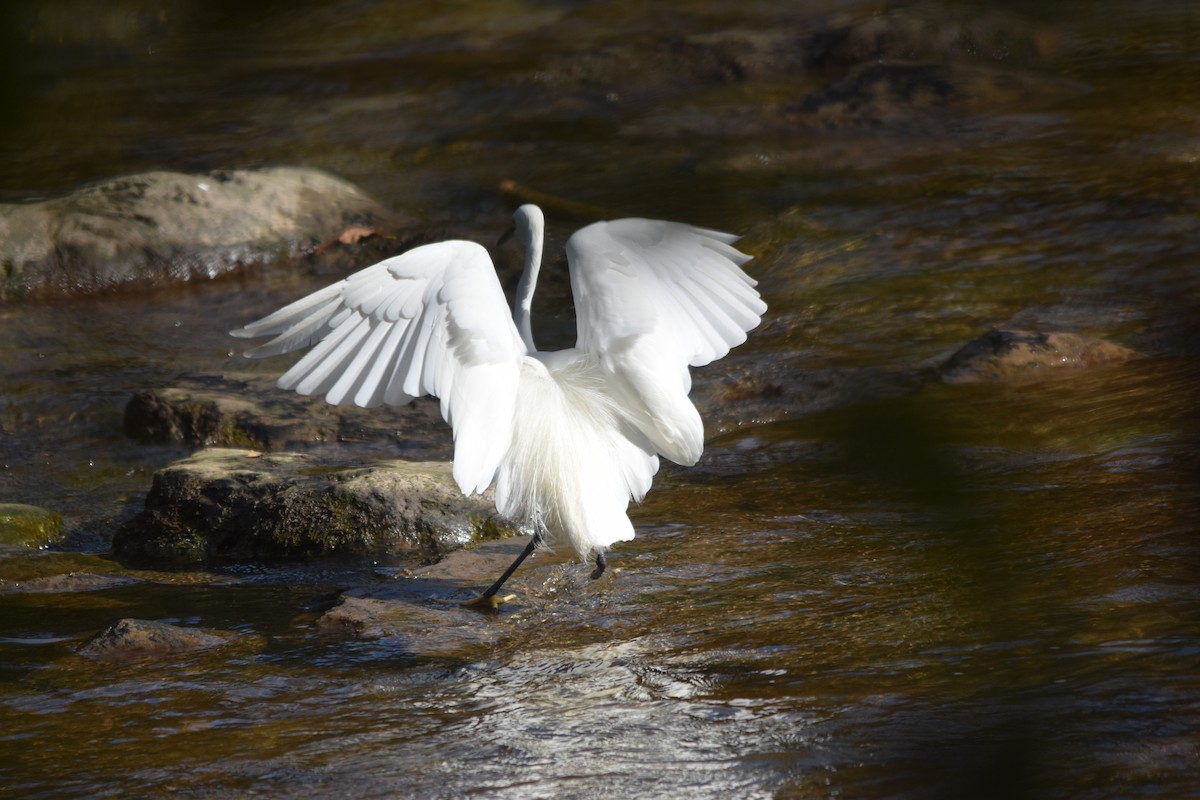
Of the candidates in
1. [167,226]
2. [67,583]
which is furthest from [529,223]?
[167,226]

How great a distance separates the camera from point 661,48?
13.2m

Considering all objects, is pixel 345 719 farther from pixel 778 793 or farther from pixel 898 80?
pixel 898 80

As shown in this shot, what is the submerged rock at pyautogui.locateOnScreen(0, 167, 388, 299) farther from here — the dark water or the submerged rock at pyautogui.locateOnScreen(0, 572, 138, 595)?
the submerged rock at pyautogui.locateOnScreen(0, 572, 138, 595)

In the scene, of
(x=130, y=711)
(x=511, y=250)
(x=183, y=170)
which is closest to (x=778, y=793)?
(x=130, y=711)

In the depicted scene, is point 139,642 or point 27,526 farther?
point 27,526

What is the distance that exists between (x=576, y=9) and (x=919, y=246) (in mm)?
8912

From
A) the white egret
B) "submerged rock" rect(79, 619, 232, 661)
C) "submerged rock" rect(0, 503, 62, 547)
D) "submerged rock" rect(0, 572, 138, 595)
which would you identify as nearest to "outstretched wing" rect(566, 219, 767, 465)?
the white egret

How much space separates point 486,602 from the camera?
475 cm

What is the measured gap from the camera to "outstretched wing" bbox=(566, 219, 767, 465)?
4324mm

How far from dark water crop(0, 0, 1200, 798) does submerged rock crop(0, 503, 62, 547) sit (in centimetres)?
13

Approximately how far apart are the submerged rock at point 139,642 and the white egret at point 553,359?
919 mm

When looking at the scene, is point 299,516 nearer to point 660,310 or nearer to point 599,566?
point 599,566

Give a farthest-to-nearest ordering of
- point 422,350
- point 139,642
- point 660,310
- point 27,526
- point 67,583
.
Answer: point 27,526
point 67,583
point 660,310
point 139,642
point 422,350

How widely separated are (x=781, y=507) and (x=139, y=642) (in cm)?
245
